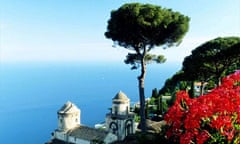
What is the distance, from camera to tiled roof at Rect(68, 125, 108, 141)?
71.7 ft

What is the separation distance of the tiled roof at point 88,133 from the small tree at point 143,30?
5034mm

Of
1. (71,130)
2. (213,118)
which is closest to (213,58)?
(71,130)

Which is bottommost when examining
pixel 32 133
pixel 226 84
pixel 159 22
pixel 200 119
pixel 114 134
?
pixel 32 133

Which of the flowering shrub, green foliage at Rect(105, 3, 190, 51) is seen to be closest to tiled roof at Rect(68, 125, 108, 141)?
green foliage at Rect(105, 3, 190, 51)

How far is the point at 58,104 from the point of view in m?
108

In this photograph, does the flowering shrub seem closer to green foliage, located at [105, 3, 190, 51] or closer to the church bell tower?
green foliage, located at [105, 3, 190, 51]

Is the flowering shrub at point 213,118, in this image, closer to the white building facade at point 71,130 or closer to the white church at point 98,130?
the white building facade at point 71,130

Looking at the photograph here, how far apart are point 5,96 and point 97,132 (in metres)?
118

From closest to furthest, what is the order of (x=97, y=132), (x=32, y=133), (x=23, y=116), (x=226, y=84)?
(x=226, y=84), (x=97, y=132), (x=32, y=133), (x=23, y=116)

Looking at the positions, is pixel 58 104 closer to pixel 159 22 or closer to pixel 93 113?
pixel 93 113

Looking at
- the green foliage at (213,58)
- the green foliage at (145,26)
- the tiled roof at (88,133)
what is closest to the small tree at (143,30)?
the green foliage at (145,26)

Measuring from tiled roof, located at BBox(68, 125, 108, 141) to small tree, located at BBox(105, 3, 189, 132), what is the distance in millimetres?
5034

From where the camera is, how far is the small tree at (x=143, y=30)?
17.0 m

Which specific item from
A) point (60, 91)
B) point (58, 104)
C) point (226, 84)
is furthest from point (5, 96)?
point (226, 84)
